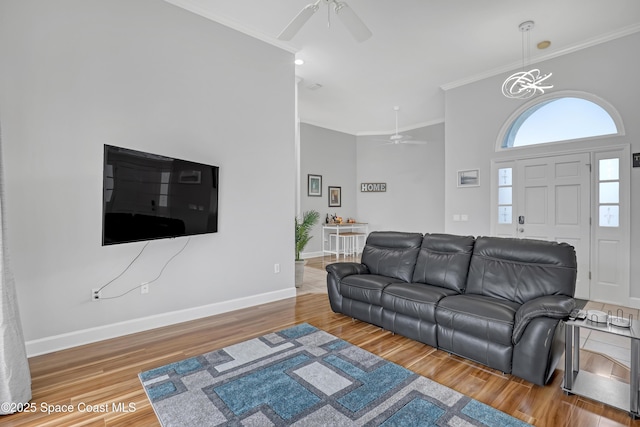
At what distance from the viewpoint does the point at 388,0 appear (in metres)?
3.25

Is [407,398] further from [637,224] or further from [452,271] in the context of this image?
[637,224]

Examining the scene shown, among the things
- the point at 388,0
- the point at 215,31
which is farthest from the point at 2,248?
the point at 388,0

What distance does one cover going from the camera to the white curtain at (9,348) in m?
1.88

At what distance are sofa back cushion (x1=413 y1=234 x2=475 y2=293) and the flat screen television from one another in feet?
7.77

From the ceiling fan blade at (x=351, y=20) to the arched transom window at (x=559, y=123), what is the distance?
3.39 m

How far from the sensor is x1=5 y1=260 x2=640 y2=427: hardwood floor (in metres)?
1.85

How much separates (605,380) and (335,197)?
21.7ft

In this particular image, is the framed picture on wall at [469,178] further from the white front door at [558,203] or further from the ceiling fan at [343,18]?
the ceiling fan at [343,18]

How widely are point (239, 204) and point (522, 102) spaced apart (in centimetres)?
438

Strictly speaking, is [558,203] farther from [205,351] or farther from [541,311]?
[205,351]

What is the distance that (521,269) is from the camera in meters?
2.71

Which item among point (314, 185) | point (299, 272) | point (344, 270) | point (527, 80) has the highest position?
point (527, 80)

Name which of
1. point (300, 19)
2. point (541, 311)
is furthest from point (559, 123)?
point (300, 19)

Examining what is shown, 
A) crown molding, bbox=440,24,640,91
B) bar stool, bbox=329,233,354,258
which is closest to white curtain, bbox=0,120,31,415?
crown molding, bbox=440,24,640,91
